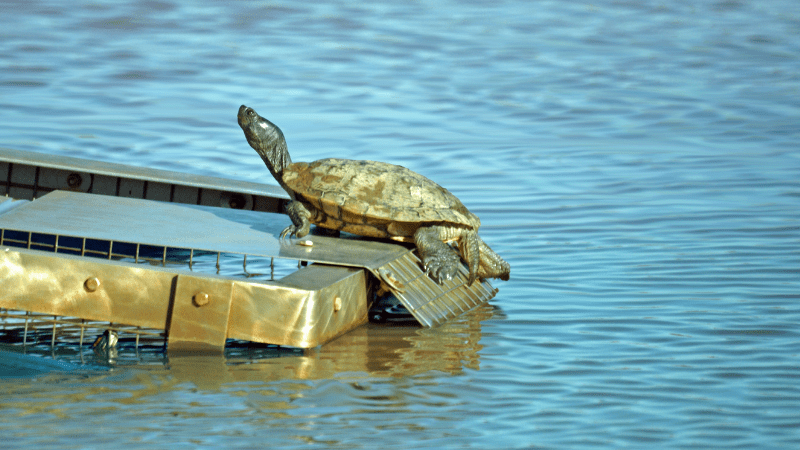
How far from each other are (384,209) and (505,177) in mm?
5939

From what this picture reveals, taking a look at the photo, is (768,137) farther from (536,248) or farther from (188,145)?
(188,145)

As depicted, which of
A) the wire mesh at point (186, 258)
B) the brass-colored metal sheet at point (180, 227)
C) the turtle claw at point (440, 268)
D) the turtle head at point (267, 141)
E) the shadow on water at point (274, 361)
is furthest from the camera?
the wire mesh at point (186, 258)

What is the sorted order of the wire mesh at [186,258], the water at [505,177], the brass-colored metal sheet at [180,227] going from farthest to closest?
the wire mesh at [186,258] < the brass-colored metal sheet at [180,227] < the water at [505,177]

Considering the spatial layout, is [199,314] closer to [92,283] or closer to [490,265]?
Result: [92,283]

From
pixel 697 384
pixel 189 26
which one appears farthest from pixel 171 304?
pixel 189 26

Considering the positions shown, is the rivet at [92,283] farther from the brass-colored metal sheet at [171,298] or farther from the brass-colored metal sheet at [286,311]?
the brass-colored metal sheet at [286,311]

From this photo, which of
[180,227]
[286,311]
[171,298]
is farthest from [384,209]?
[171,298]

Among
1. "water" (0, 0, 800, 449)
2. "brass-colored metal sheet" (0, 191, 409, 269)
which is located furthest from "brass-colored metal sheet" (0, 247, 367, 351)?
"brass-colored metal sheet" (0, 191, 409, 269)

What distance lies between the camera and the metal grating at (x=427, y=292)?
8203mm

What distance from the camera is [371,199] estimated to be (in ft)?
28.3

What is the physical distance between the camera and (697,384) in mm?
7160

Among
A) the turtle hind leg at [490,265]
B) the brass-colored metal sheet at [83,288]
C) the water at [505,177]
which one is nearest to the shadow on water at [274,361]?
the water at [505,177]

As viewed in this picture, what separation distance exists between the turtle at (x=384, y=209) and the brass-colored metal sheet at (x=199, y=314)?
1.53 metres

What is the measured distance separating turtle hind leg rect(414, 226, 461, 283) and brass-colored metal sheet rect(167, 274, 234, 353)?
205 centimetres
